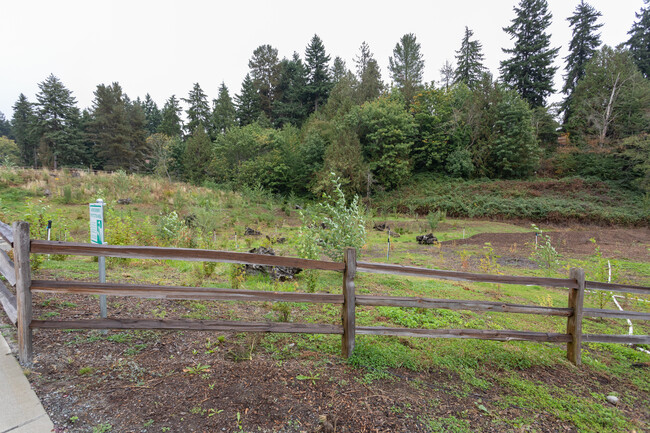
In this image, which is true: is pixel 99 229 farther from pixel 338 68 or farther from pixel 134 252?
pixel 338 68

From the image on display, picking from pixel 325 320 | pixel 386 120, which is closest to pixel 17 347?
pixel 325 320

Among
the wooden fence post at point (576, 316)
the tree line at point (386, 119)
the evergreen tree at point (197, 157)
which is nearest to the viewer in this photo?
the wooden fence post at point (576, 316)

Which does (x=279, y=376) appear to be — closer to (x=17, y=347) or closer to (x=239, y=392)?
(x=239, y=392)

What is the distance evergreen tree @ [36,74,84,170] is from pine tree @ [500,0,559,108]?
57801 millimetres

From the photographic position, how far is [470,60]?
39656mm

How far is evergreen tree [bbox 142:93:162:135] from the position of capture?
6092 cm

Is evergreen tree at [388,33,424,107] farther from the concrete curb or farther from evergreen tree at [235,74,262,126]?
the concrete curb

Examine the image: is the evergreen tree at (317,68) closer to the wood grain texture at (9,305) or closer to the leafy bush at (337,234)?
the leafy bush at (337,234)

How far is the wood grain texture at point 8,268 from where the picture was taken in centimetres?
271

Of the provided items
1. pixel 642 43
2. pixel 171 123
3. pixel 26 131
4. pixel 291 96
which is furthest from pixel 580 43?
pixel 26 131

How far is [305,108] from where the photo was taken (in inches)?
1684

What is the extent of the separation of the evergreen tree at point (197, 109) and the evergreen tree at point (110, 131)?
8720mm

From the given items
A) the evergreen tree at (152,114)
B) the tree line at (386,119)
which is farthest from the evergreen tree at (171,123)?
the evergreen tree at (152,114)

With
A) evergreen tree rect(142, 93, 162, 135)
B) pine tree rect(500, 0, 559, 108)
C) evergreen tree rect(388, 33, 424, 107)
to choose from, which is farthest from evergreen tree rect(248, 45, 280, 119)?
pine tree rect(500, 0, 559, 108)
